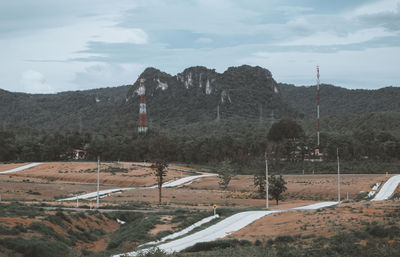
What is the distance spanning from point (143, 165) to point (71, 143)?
30.6m

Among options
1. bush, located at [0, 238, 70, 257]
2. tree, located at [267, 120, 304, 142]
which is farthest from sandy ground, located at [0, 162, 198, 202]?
bush, located at [0, 238, 70, 257]

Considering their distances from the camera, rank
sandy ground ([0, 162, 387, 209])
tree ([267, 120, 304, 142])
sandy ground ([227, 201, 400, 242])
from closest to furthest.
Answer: sandy ground ([227, 201, 400, 242]) → sandy ground ([0, 162, 387, 209]) → tree ([267, 120, 304, 142])

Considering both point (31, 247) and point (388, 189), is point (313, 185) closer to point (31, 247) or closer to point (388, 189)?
point (388, 189)

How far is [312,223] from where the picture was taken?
32.8 m

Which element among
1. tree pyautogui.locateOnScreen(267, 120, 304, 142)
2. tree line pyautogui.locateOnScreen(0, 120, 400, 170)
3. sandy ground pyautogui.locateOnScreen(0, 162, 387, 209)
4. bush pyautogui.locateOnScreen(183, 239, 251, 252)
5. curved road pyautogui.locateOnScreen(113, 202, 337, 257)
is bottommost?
sandy ground pyautogui.locateOnScreen(0, 162, 387, 209)

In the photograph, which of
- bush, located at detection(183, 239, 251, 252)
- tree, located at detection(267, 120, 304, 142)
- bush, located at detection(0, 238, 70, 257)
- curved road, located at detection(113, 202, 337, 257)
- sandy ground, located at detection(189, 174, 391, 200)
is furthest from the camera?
tree, located at detection(267, 120, 304, 142)

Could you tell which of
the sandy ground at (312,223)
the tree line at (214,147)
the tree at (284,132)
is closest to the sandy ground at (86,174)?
the tree line at (214,147)

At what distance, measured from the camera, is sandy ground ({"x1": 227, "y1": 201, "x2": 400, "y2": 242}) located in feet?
97.1

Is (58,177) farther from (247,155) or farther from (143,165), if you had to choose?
(247,155)

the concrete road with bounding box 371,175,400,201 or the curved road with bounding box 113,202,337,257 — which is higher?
the curved road with bounding box 113,202,337,257

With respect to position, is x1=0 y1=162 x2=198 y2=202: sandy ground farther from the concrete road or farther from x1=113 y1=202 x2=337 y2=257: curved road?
the concrete road

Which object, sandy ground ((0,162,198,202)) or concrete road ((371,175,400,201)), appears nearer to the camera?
concrete road ((371,175,400,201))

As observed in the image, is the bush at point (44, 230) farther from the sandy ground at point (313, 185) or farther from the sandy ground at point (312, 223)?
the sandy ground at point (313, 185)

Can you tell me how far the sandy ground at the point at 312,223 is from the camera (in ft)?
97.1
